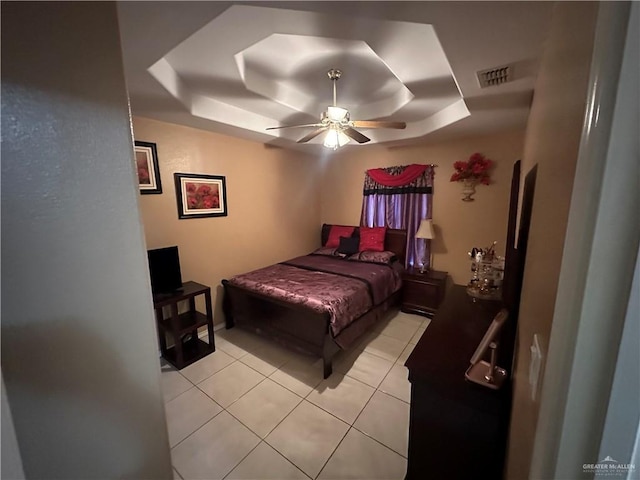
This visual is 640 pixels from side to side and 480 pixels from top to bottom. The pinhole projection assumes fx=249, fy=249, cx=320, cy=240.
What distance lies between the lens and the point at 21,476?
52cm

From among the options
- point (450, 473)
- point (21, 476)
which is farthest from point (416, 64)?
point (21, 476)

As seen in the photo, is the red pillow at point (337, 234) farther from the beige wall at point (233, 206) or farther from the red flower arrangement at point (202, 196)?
the red flower arrangement at point (202, 196)

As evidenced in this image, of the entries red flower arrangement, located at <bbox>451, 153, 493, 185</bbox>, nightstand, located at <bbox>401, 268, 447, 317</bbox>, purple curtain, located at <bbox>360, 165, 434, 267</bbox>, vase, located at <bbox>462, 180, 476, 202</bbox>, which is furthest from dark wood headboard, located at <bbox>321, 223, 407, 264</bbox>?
red flower arrangement, located at <bbox>451, 153, 493, 185</bbox>

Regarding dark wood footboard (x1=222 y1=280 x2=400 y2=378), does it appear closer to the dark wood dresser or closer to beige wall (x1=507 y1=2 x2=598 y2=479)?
the dark wood dresser

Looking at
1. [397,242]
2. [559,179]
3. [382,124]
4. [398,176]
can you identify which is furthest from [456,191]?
[559,179]

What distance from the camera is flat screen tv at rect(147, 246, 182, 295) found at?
2.33 metres

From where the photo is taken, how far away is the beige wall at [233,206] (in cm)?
255

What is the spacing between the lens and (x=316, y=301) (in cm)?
224

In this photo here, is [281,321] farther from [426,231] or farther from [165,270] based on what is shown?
[426,231]

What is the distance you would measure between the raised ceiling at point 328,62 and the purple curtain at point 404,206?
2.12 ft

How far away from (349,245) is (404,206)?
39.9 inches

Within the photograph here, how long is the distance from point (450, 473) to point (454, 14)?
6.80 feet

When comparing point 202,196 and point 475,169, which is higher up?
point 475,169

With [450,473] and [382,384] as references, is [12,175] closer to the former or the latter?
[450,473]
